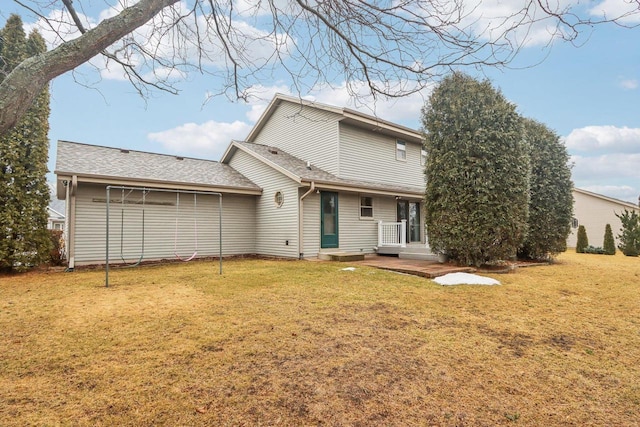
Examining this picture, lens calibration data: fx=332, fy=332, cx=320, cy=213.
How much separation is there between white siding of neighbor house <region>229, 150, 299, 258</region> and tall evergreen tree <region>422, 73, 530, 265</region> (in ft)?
15.8

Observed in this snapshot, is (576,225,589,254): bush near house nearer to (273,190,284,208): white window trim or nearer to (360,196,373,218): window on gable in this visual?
(360,196,373,218): window on gable

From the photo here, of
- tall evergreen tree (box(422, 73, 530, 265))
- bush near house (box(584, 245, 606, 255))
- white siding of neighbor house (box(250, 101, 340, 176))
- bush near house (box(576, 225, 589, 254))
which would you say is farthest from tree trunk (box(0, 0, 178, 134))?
bush near house (box(576, 225, 589, 254))

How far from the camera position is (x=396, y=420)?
228 cm

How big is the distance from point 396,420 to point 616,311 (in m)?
5.08

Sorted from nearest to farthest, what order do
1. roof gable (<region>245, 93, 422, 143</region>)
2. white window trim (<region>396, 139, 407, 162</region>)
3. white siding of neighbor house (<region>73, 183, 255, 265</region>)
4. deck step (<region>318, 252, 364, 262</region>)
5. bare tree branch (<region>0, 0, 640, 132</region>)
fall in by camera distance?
1. bare tree branch (<region>0, 0, 640, 132</region>)
2. white siding of neighbor house (<region>73, 183, 255, 265</region>)
3. deck step (<region>318, 252, 364, 262</region>)
4. roof gable (<region>245, 93, 422, 143</region>)
5. white window trim (<region>396, 139, 407, 162</region>)

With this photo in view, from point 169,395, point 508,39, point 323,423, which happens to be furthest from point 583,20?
point 169,395

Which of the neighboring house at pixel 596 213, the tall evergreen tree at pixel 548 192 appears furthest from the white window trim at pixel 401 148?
the neighboring house at pixel 596 213

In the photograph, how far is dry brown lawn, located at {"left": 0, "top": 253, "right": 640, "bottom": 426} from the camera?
94.0 inches

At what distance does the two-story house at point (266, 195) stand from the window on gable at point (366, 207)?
0.04 m

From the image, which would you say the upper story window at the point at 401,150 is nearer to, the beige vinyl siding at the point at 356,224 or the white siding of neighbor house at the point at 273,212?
the beige vinyl siding at the point at 356,224

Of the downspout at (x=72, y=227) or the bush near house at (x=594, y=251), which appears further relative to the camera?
the bush near house at (x=594, y=251)

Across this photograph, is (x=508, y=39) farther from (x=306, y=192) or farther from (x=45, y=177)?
(x=45, y=177)

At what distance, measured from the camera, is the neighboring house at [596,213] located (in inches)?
902

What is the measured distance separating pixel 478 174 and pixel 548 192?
4.57 meters
